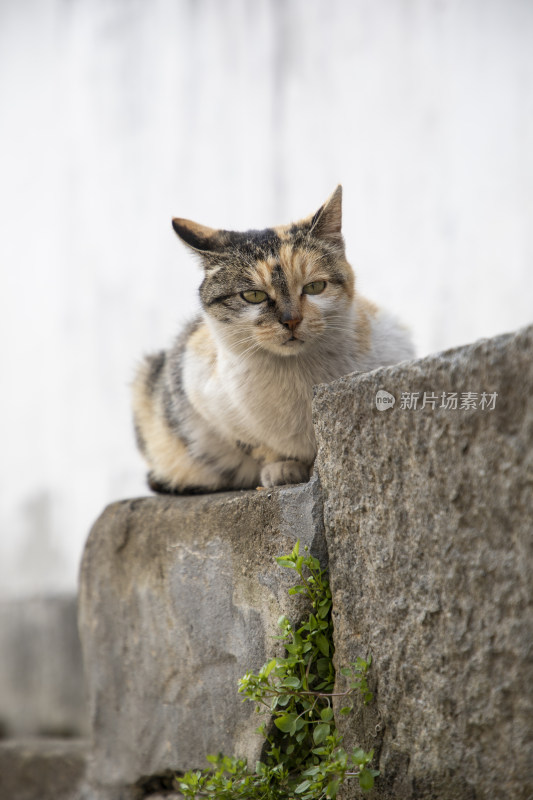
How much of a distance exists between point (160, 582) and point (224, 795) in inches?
25.0

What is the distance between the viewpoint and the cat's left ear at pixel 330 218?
1.89 meters

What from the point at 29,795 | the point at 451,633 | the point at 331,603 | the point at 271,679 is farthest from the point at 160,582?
the point at 29,795

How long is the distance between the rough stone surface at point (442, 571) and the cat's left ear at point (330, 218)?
0.70 meters

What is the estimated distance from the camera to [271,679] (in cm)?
150

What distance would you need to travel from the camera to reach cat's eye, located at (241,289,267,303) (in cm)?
180

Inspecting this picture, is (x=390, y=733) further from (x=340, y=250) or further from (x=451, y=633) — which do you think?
(x=340, y=250)

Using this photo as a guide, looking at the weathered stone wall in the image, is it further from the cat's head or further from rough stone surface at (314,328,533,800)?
the cat's head

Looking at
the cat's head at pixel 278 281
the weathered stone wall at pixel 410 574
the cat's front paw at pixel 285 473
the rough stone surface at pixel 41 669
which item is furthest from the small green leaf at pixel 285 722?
the rough stone surface at pixel 41 669

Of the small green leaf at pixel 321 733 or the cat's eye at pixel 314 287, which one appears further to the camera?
the cat's eye at pixel 314 287

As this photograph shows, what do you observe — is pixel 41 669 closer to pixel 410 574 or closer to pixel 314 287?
pixel 314 287

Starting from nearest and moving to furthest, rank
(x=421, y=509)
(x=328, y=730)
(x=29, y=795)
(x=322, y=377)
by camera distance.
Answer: (x=421, y=509) < (x=328, y=730) < (x=322, y=377) < (x=29, y=795)

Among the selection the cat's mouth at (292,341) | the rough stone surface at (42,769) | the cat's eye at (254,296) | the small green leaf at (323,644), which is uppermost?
the cat's eye at (254,296)

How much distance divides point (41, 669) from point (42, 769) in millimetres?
574

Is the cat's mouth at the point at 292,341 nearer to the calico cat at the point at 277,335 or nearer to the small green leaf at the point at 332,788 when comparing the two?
the calico cat at the point at 277,335
